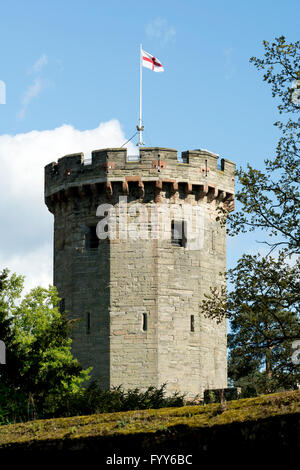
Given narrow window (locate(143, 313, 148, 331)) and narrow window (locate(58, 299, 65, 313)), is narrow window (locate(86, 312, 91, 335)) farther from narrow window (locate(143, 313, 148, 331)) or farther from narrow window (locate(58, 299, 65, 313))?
narrow window (locate(143, 313, 148, 331))

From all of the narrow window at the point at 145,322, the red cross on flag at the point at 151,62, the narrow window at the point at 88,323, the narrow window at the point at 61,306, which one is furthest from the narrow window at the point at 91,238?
the red cross on flag at the point at 151,62

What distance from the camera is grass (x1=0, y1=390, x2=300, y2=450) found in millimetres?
12398

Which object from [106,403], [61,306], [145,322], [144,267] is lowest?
[106,403]

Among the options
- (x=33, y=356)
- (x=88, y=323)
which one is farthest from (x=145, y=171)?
(x=33, y=356)

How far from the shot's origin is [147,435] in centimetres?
1322

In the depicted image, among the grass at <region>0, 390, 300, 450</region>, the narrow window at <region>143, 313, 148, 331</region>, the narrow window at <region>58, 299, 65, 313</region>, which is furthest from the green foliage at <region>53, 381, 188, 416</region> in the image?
the narrow window at <region>58, 299, 65, 313</region>

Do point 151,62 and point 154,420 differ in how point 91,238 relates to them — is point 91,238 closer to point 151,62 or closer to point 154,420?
point 151,62

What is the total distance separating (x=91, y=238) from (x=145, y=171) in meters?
4.09

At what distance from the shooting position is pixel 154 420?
14086mm

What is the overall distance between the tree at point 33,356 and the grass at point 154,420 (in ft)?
42.4

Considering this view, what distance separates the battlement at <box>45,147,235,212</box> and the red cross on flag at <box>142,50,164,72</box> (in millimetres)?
5488

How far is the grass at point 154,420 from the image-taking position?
488 inches

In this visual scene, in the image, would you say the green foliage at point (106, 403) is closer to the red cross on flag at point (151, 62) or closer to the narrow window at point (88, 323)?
the narrow window at point (88, 323)

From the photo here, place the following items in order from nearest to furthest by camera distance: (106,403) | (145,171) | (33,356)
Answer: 1. (106,403)
2. (33,356)
3. (145,171)
